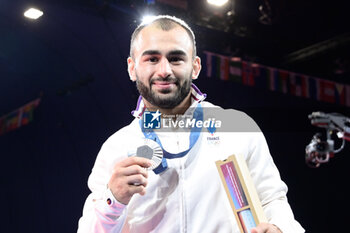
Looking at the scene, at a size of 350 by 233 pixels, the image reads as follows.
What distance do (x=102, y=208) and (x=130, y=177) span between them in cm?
19

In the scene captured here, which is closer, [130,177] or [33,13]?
[130,177]

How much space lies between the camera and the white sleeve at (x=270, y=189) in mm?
1276

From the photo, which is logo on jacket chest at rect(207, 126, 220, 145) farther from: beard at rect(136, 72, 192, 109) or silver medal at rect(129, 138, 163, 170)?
silver medal at rect(129, 138, 163, 170)

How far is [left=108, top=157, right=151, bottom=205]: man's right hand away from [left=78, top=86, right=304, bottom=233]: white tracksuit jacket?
101 mm

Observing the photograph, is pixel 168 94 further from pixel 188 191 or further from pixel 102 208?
pixel 102 208

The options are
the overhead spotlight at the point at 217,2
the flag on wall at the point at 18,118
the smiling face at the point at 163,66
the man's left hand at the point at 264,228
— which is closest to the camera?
the man's left hand at the point at 264,228

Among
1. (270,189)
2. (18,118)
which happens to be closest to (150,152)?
(270,189)

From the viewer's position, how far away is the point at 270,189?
4.59 feet

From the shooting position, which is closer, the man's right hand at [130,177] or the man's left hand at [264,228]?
the man's left hand at [264,228]

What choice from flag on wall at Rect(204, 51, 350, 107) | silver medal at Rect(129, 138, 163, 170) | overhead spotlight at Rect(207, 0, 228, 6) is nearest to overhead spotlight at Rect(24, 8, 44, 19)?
overhead spotlight at Rect(207, 0, 228, 6)

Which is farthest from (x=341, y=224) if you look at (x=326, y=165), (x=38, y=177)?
(x=38, y=177)

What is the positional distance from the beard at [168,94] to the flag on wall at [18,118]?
635cm

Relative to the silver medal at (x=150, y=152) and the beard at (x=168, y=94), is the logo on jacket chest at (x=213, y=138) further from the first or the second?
the silver medal at (x=150, y=152)

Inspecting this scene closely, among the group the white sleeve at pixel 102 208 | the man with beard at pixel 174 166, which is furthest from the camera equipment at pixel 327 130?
the white sleeve at pixel 102 208
